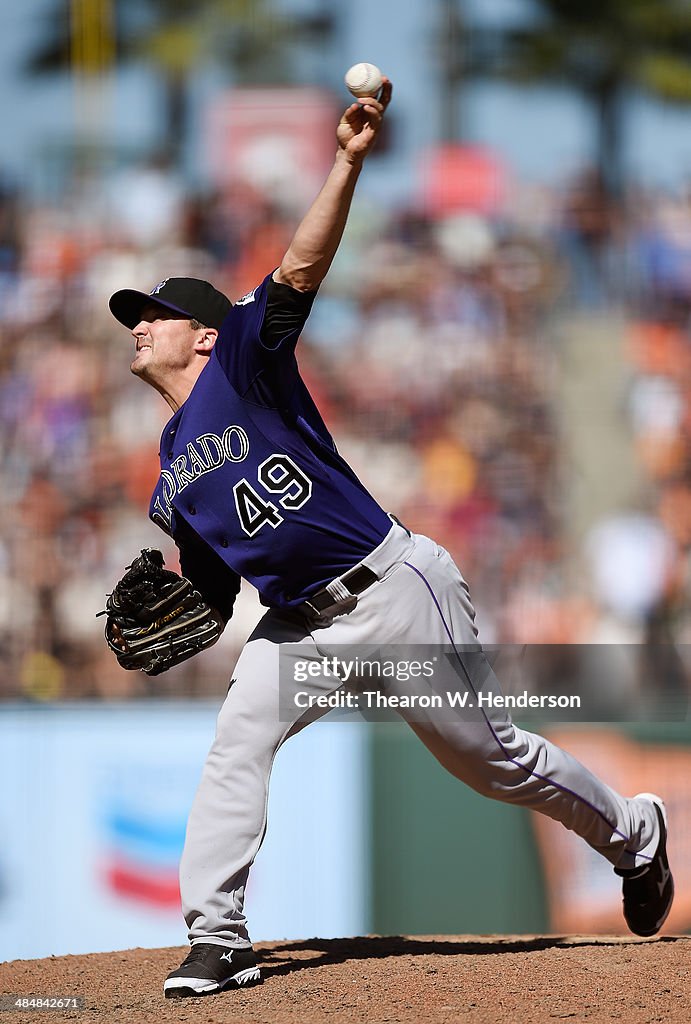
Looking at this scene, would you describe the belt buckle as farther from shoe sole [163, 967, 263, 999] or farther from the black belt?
shoe sole [163, 967, 263, 999]

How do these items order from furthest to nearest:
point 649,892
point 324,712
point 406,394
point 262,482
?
point 406,394
point 649,892
point 324,712
point 262,482

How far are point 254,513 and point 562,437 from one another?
15.7 feet

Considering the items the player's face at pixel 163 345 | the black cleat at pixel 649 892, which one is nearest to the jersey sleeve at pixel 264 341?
the player's face at pixel 163 345

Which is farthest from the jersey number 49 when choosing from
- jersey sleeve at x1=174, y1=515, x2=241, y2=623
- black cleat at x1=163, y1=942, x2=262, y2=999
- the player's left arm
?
black cleat at x1=163, y1=942, x2=262, y2=999

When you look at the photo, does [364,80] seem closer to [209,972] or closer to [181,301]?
[181,301]

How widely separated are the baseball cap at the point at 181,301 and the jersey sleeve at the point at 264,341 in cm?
25

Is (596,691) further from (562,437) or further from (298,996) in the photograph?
(298,996)

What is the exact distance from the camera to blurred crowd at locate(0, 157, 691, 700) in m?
7.10

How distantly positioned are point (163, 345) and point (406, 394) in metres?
4.42

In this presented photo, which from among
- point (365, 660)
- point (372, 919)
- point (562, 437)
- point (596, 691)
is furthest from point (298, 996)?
point (562, 437)

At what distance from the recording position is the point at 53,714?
19.3 feet

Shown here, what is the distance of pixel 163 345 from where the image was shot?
365 cm

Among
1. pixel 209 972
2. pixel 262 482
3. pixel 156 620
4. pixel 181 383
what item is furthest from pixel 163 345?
pixel 209 972

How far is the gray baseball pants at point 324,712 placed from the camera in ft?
11.0
